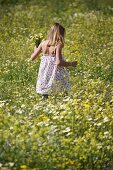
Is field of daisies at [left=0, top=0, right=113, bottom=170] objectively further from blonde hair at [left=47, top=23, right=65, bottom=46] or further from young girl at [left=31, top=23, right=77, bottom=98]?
blonde hair at [left=47, top=23, right=65, bottom=46]

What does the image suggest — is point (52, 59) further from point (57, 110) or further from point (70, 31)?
point (70, 31)

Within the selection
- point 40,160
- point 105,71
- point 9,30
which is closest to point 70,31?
point 9,30

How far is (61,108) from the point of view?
29.4 ft

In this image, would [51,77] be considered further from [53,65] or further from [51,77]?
[53,65]

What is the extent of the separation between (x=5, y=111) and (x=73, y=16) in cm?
1456

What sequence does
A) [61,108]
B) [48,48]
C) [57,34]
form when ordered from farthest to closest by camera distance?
[48,48], [57,34], [61,108]

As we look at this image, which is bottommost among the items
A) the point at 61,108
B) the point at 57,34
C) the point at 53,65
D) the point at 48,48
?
the point at 61,108

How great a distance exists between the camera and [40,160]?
7.42m

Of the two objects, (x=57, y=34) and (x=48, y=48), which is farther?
(x=48, y=48)

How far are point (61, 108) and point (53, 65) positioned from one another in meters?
2.23

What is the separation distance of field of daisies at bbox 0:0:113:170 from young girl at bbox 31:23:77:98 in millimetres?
204

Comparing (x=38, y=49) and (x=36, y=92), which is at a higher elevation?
(x=38, y=49)

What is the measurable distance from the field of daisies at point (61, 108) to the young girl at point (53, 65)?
0.67 feet

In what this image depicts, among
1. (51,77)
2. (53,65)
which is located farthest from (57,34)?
(51,77)
